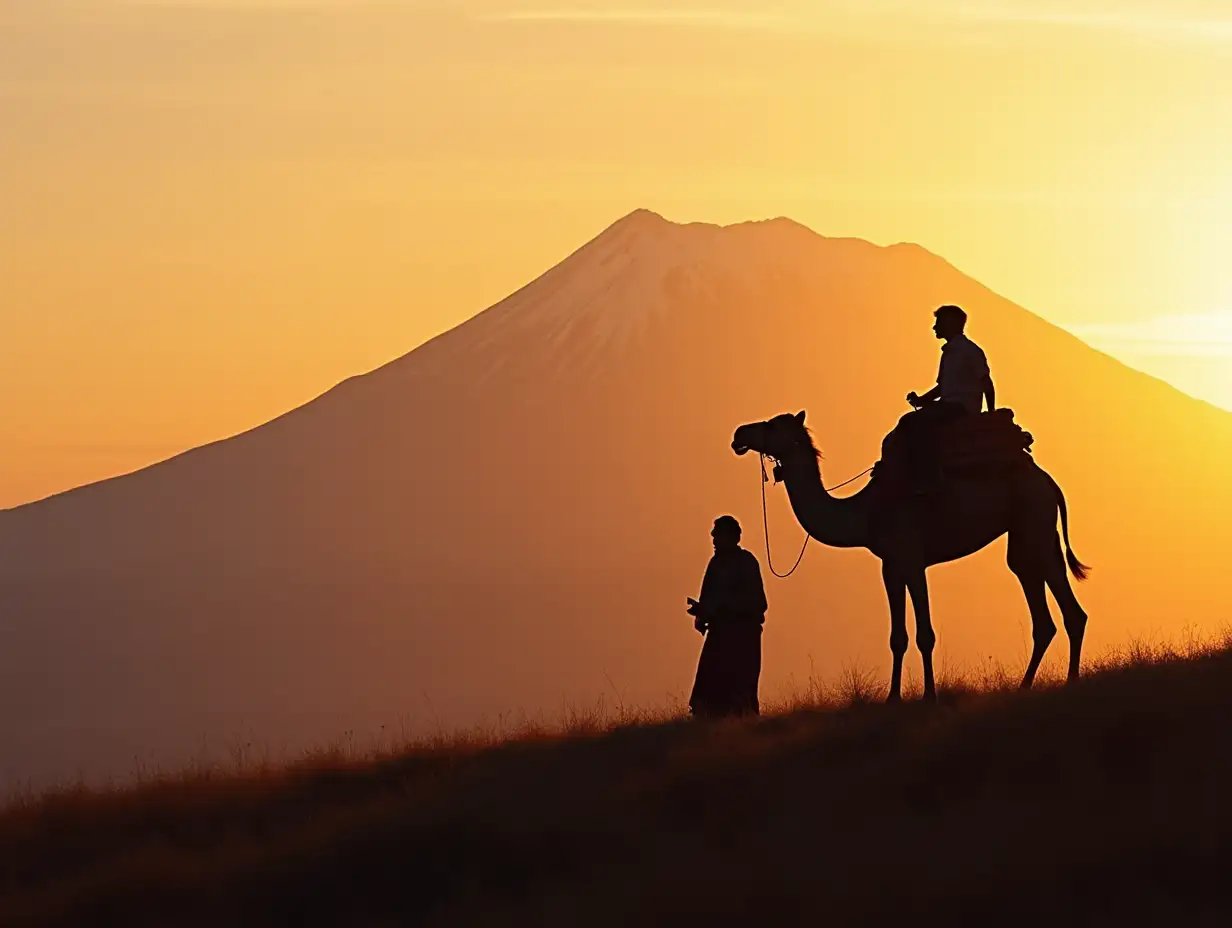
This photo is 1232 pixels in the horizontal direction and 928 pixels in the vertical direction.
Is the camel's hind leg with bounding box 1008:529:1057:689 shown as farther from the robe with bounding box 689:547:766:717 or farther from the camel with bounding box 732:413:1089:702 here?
the robe with bounding box 689:547:766:717

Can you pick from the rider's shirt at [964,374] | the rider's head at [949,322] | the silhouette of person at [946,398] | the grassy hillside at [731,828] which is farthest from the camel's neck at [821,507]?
the grassy hillside at [731,828]

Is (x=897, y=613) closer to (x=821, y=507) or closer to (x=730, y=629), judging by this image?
(x=821, y=507)

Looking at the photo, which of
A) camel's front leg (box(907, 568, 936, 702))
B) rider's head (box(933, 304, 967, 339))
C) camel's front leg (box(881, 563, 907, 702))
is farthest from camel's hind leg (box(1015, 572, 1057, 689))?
rider's head (box(933, 304, 967, 339))

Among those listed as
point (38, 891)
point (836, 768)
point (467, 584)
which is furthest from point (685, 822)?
point (467, 584)

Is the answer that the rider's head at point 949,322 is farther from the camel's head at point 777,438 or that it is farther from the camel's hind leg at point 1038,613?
the camel's hind leg at point 1038,613

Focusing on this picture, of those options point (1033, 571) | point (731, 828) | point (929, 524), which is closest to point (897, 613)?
point (929, 524)

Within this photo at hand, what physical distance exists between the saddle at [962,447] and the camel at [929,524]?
0.41ft

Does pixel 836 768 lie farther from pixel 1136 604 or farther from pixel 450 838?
pixel 1136 604

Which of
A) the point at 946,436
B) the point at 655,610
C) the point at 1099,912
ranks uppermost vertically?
the point at 655,610

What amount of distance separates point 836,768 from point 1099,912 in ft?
11.3

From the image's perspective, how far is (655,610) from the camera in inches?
→ 7397

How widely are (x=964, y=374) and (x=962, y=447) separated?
64cm

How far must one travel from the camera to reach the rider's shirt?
18.5m

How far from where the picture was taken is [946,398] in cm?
1853
